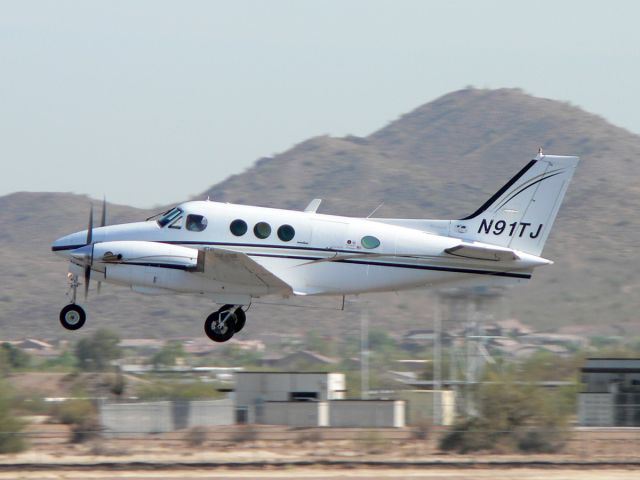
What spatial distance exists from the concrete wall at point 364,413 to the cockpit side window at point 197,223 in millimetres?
21444

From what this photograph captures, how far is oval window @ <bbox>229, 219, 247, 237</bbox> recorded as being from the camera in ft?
95.9

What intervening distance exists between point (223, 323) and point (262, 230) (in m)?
2.93

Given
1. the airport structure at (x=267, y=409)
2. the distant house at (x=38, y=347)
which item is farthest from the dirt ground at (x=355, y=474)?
the distant house at (x=38, y=347)

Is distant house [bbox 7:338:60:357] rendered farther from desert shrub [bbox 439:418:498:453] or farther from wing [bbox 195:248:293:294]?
wing [bbox 195:248:293:294]

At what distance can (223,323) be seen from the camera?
30.4 m

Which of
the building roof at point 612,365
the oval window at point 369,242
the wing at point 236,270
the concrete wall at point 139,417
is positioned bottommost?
the concrete wall at point 139,417

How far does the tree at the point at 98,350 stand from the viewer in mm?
78625

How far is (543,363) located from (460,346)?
1267 centimetres

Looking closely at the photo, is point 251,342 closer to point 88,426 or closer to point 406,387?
point 406,387

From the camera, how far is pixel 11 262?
121 m

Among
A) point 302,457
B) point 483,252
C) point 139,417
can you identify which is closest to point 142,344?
point 139,417

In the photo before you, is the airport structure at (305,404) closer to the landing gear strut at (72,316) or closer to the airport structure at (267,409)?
the airport structure at (267,409)

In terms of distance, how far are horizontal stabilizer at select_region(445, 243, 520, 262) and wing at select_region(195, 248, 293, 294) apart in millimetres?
4499

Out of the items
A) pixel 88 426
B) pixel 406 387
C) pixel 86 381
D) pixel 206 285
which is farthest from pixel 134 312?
pixel 206 285
